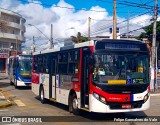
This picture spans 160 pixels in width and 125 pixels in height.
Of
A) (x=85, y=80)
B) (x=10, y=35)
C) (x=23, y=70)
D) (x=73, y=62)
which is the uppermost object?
(x=10, y=35)

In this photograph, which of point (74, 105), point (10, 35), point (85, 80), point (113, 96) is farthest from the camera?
point (10, 35)

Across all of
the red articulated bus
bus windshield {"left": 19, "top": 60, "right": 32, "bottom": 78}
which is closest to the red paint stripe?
the red articulated bus

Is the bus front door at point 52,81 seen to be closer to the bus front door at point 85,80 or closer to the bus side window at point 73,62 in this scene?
the bus side window at point 73,62

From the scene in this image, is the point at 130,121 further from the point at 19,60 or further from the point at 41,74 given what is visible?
the point at 19,60

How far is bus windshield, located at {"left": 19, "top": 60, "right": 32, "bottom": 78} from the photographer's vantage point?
28.8 m

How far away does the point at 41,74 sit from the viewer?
61.5 ft

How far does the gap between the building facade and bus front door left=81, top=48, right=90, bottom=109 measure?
210ft

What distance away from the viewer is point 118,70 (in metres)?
11.9

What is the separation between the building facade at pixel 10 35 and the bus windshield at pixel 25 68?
155ft

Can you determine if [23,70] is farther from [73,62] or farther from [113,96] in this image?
[113,96]

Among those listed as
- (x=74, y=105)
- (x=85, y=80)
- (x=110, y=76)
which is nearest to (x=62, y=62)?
(x=74, y=105)

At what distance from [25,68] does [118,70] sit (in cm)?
1810

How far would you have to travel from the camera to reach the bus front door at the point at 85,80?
12.4 m

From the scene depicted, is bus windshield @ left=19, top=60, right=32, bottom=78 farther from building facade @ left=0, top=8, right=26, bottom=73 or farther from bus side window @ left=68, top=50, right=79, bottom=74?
building facade @ left=0, top=8, right=26, bottom=73
